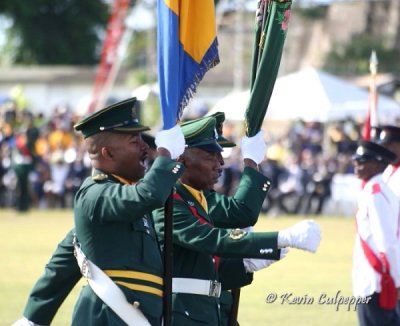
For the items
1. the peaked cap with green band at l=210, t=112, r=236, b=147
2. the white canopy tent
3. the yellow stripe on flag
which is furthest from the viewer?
the white canopy tent

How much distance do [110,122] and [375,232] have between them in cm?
340

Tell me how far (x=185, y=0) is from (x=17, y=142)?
70.0 feet

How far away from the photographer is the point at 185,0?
6.33 meters

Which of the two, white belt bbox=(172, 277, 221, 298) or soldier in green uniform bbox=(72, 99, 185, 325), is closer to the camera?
soldier in green uniform bbox=(72, 99, 185, 325)

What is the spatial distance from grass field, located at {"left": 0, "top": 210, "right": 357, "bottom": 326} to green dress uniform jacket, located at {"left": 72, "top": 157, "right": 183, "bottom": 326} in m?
4.00

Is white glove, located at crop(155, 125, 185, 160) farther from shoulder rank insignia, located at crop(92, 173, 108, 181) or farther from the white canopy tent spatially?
the white canopy tent

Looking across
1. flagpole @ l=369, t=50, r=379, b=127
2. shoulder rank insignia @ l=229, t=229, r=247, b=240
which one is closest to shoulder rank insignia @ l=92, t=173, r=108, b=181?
shoulder rank insignia @ l=229, t=229, r=247, b=240

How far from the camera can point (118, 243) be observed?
601cm

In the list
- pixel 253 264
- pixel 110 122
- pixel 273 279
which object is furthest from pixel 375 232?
pixel 273 279

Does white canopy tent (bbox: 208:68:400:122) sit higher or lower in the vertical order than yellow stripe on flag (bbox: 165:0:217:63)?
lower

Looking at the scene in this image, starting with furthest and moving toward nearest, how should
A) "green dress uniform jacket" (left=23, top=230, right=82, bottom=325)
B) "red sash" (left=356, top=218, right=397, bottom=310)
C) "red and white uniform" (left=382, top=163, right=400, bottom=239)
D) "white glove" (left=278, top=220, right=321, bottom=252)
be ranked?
"red and white uniform" (left=382, top=163, right=400, bottom=239)
"red sash" (left=356, top=218, right=397, bottom=310)
"green dress uniform jacket" (left=23, top=230, right=82, bottom=325)
"white glove" (left=278, top=220, right=321, bottom=252)

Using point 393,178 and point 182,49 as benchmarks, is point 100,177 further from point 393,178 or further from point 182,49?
point 393,178

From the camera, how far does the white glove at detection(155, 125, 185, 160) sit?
5.87 m

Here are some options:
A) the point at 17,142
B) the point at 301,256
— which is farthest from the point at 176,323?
the point at 17,142
